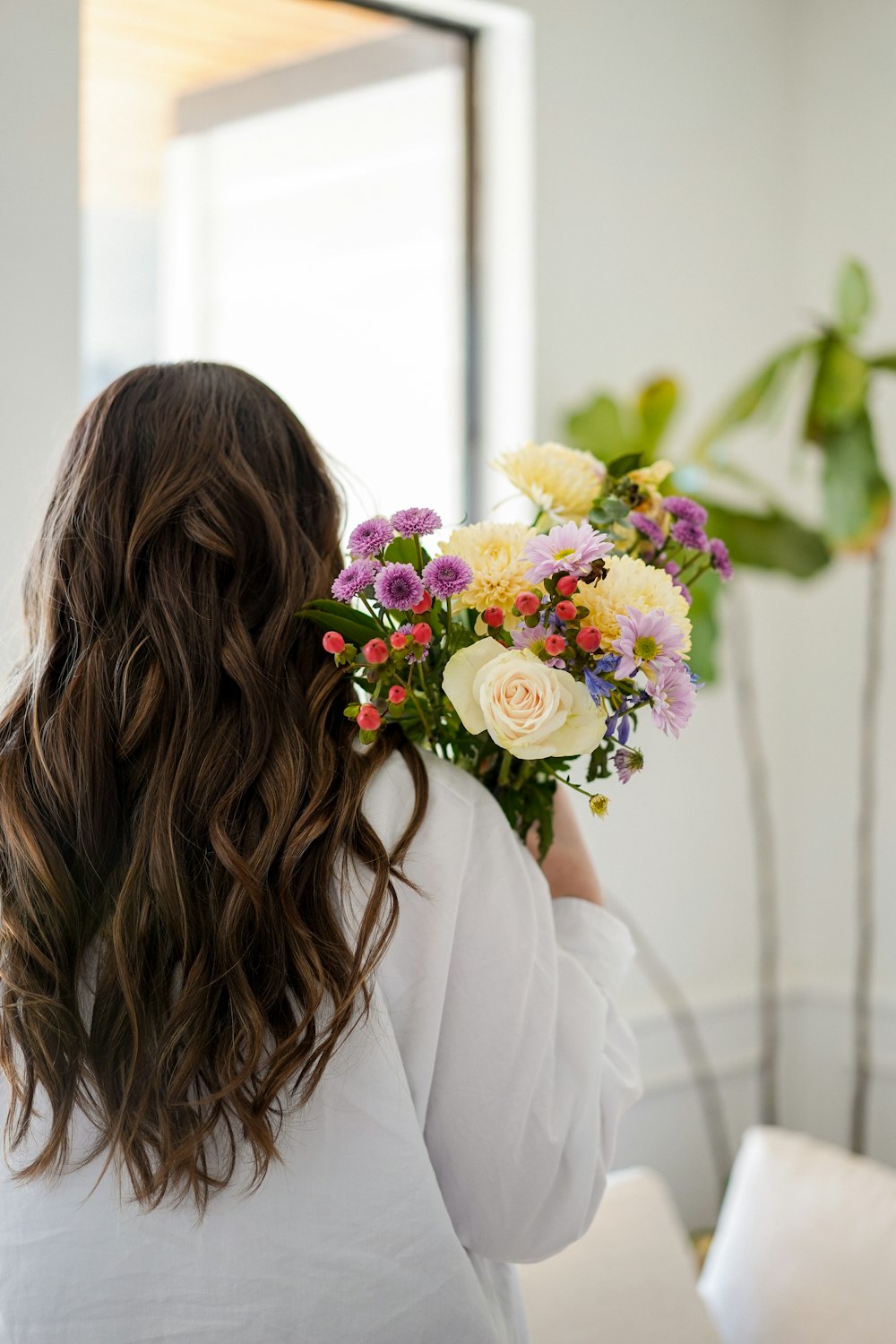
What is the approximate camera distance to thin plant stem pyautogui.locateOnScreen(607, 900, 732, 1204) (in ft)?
7.79

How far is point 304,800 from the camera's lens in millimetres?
935

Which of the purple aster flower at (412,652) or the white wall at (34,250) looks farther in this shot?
the white wall at (34,250)

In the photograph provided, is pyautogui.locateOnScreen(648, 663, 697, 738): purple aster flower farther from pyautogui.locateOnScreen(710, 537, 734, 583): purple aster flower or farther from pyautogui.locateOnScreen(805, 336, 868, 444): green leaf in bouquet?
pyautogui.locateOnScreen(805, 336, 868, 444): green leaf in bouquet

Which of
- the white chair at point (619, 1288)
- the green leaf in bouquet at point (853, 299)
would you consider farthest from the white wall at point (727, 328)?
the white chair at point (619, 1288)

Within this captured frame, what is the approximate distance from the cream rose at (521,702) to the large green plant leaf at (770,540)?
4.36 ft

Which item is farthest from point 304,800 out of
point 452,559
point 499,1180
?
point 499,1180

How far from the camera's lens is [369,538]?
0.93m

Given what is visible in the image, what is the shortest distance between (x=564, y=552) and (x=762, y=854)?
1.77 meters

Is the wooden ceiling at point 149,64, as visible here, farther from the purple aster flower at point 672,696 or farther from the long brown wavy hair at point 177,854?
the purple aster flower at point 672,696

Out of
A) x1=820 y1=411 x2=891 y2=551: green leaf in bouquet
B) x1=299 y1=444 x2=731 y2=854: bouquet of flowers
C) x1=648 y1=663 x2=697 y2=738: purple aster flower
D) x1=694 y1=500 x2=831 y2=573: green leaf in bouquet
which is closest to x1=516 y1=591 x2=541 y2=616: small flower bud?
x1=299 y1=444 x2=731 y2=854: bouquet of flowers

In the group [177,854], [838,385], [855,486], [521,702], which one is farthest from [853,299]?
[177,854]

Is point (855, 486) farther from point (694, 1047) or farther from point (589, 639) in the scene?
point (589, 639)

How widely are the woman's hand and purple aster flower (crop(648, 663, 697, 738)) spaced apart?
267 mm

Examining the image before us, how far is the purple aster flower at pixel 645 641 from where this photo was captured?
2.88 feet
